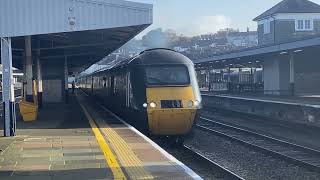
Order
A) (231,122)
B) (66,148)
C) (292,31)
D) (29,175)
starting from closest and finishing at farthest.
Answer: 1. (29,175)
2. (66,148)
3. (231,122)
4. (292,31)

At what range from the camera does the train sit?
16.4 meters

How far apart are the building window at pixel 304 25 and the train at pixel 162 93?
179 ft

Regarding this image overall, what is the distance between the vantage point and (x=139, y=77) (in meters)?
17.1

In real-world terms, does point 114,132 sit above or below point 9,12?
below

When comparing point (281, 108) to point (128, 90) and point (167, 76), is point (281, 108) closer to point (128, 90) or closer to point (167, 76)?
point (128, 90)

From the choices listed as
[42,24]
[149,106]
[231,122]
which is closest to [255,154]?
[149,106]

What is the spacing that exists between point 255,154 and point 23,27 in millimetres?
7833

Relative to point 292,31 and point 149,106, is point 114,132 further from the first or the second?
point 292,31

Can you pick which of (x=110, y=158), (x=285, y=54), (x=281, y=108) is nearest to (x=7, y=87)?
(x=110, y=158)

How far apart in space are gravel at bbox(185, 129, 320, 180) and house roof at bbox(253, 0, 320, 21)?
170 ft

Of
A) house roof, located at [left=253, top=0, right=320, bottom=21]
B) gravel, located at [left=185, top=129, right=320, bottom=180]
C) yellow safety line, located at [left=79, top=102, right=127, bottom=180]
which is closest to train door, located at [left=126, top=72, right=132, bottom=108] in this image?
yellow safety line, located at [left=79, top=102, right=127, bottom=180]

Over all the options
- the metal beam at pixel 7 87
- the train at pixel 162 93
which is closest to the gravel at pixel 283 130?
the train at pixel 162 93

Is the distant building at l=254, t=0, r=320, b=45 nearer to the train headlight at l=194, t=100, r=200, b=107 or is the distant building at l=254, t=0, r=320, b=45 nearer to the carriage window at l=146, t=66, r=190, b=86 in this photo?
the carriage window at l=146, t=66, r=190, b=86

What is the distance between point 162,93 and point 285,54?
91.1 feet
